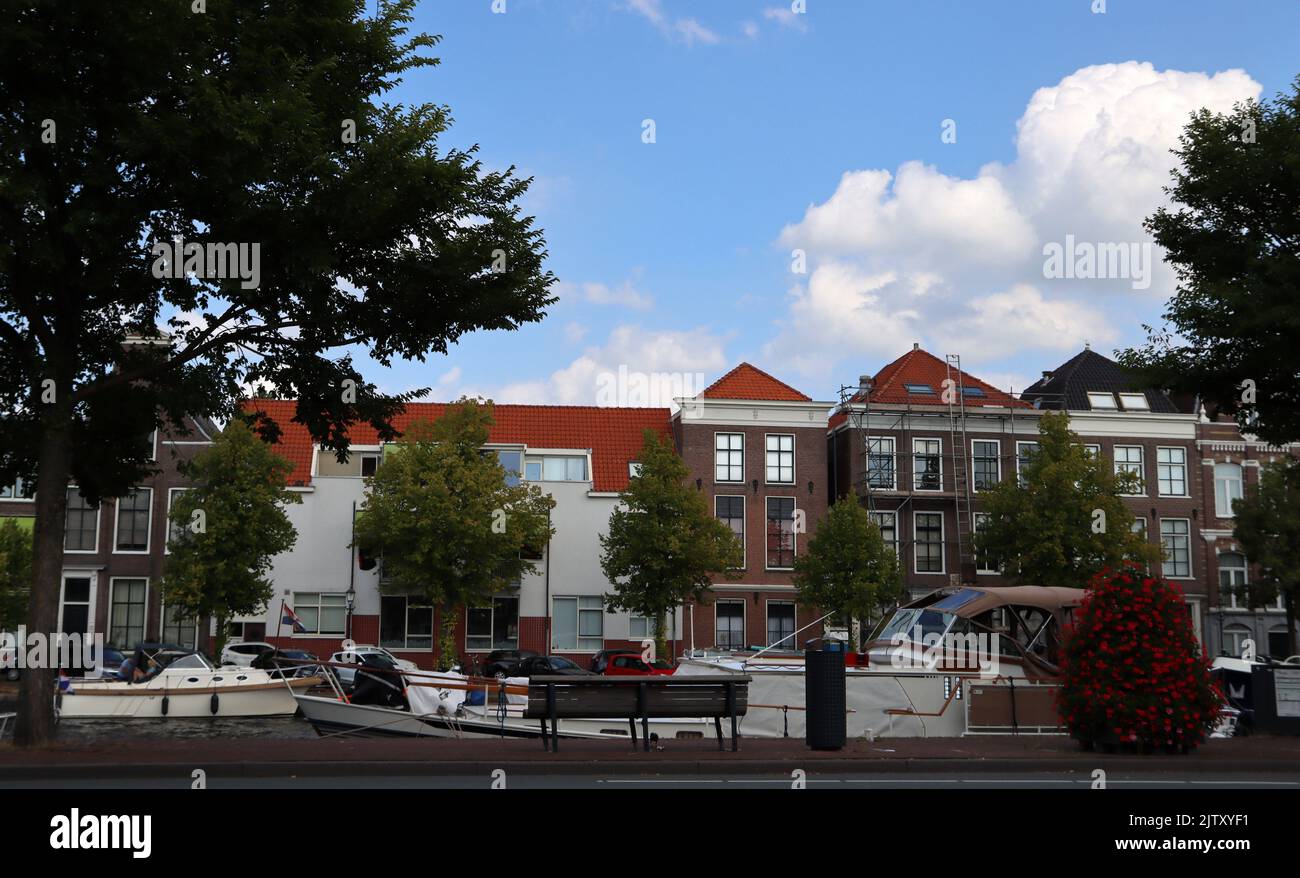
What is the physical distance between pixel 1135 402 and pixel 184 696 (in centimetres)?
4380

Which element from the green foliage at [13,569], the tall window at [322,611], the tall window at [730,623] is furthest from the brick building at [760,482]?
the green foliage at [13,569]

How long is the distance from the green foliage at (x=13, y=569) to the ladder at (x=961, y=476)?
3837cm

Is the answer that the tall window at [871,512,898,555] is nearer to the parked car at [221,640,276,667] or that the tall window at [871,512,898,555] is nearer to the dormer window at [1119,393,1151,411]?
the dormer window at [1119,393,1151,411]

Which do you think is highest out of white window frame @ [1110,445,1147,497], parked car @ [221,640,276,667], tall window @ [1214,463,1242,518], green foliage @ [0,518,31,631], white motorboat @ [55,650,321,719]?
white window frame @ [1110,445,1147,497]

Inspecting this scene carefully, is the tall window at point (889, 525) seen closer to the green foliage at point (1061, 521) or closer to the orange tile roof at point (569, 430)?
the green foliage at point (1061, 521)

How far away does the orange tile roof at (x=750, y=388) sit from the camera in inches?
2185

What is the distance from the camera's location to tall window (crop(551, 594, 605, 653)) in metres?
52.8

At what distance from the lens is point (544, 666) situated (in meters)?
42.5

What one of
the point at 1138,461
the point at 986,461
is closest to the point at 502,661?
the point at 986,461

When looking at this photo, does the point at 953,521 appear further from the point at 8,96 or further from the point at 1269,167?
the point at 8,96

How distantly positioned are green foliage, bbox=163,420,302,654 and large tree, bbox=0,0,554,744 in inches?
985

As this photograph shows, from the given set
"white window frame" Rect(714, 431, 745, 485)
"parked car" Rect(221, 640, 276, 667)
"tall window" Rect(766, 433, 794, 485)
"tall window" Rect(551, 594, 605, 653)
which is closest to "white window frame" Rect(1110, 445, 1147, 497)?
"tall window" Rect(766, 433, 794, 485)
